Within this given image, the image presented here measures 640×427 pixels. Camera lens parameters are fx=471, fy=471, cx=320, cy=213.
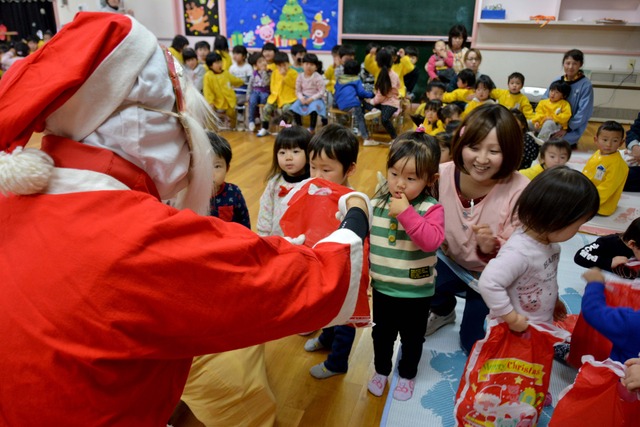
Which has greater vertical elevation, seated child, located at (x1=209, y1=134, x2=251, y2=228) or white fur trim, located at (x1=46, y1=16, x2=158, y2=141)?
white fur trim, located at (x1=46, y1=16, x2=158, y2=141)

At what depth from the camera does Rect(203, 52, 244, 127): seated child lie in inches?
→ 246

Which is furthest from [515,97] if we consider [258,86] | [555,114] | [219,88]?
[219,88]

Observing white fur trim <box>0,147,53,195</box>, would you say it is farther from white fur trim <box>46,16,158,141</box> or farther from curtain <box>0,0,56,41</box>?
curtain <box>0,0,56,41</box>

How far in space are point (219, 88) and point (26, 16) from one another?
18.4 feet

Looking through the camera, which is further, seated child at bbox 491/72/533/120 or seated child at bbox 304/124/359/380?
seated child at bbox 491/72/533/120

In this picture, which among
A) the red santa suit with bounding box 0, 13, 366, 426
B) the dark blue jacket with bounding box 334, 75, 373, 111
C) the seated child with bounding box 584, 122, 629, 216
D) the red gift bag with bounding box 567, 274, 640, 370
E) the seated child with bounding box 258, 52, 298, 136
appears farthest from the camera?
the seated child with bounding box 258, 52, 298, 136

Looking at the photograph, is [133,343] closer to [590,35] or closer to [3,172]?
[3,172]

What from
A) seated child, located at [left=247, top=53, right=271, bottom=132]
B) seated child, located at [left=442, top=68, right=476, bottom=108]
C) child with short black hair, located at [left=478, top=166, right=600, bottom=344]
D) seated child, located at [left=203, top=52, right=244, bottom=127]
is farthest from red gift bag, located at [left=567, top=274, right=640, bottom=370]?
seated child, located at [left=203, top=52, right=244, bottom=127]

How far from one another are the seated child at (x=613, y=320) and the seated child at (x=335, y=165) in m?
0.89

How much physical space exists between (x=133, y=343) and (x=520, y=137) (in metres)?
1.49

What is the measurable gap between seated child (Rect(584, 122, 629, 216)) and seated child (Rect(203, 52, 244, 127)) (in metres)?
4.51

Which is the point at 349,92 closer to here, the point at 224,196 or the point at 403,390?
the point at 224,196

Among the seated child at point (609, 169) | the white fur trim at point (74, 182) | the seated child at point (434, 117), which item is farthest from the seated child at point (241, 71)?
the white fur trim at point (74, 182)

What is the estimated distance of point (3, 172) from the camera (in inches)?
30.3
